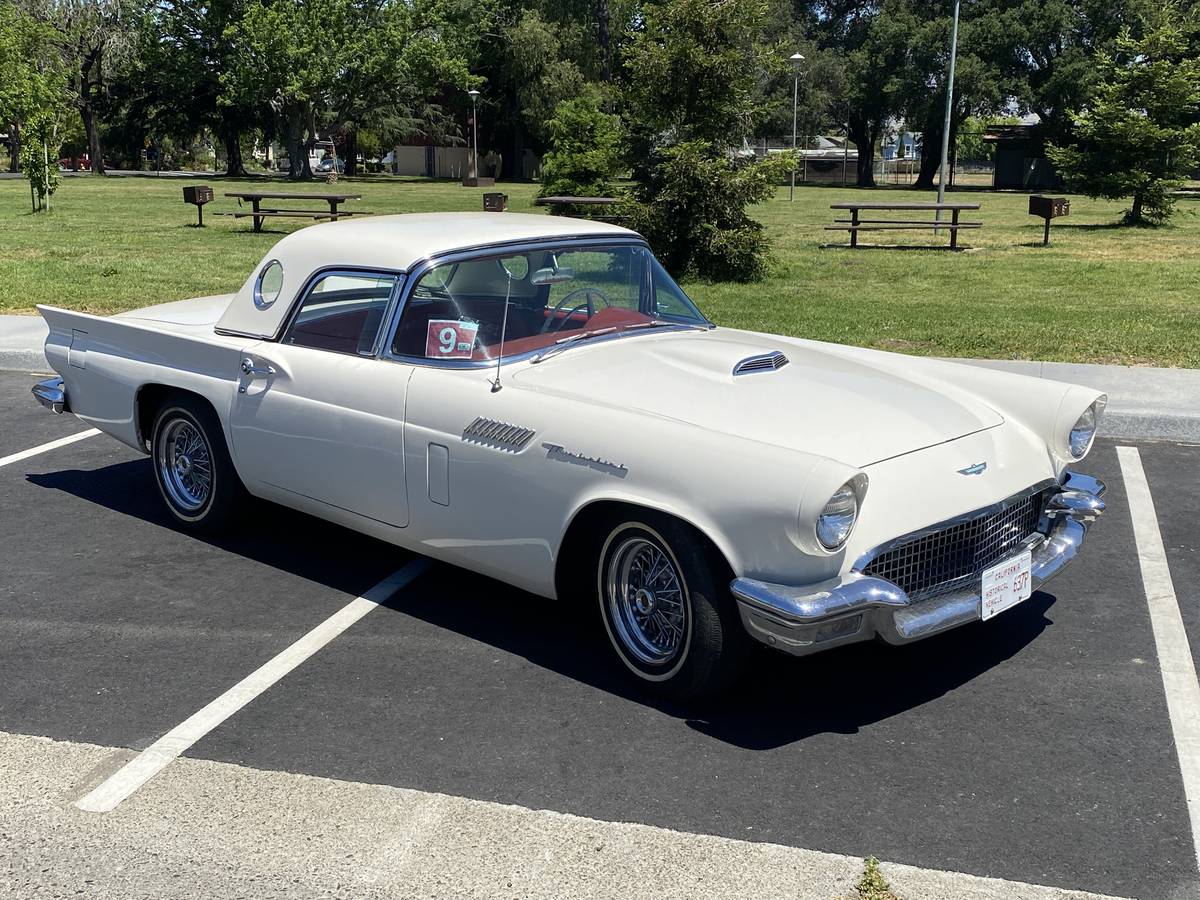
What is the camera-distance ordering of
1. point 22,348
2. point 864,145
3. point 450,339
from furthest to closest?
point 864,145 < point 22,348 < point 450,339

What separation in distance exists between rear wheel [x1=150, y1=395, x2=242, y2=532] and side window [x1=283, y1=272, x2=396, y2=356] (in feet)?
2.16

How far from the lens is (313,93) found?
170 feet

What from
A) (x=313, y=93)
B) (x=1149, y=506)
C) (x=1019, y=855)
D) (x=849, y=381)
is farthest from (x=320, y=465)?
(x=313, y=93)

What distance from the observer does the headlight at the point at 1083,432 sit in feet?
15.7

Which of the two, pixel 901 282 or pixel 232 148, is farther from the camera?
pixel 232 148

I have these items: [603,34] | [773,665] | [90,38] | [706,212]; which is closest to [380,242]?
[773,665]

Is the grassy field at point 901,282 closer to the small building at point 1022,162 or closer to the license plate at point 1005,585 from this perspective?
the license plate at point 1005,585

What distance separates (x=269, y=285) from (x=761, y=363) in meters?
2.33

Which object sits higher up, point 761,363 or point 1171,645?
point 761,363

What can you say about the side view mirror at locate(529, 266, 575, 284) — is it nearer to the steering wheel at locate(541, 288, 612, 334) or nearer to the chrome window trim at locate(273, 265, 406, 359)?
the steering wheel at locate(541, 288, 612, 334)

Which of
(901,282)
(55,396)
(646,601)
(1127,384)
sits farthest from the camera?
(901,282)

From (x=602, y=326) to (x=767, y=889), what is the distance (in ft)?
8.72

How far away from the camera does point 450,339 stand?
4777mm

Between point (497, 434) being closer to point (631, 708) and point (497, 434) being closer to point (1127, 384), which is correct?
point (631, 708)
